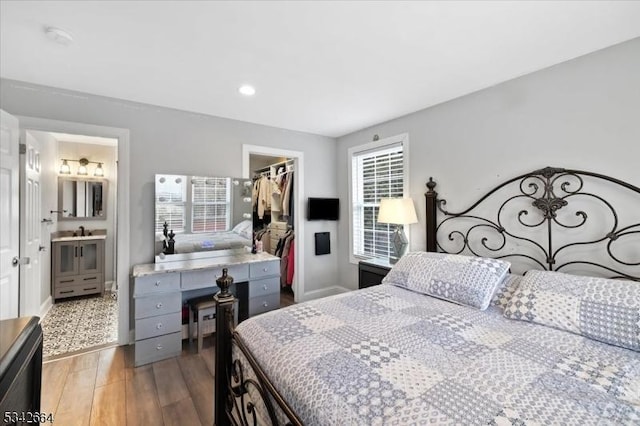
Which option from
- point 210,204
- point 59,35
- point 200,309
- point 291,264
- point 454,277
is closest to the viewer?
point 59,35

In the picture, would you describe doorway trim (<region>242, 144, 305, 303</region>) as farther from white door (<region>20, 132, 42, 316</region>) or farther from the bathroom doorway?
white door (<region>20, 132, 42, 316</region>)

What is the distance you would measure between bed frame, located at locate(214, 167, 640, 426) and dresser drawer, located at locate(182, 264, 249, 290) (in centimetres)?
127

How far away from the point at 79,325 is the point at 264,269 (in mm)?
2224

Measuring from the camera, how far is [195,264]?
2.85 meters

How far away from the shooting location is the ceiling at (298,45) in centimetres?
154

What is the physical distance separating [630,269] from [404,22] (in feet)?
6.91

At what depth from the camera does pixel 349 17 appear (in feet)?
5.24

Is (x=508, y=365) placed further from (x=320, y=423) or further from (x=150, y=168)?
(x=150, y=168)

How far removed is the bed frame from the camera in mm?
1541

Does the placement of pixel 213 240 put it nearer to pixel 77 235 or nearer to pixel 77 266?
pixel 77 266

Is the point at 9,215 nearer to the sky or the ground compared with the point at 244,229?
nearer to the sky

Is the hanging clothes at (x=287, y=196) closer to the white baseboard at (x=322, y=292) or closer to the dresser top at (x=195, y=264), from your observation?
the dresser top at (x=195, y=264)


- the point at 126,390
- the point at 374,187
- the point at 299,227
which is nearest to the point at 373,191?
the point at 374,187

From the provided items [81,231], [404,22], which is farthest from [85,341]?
[404,22]
